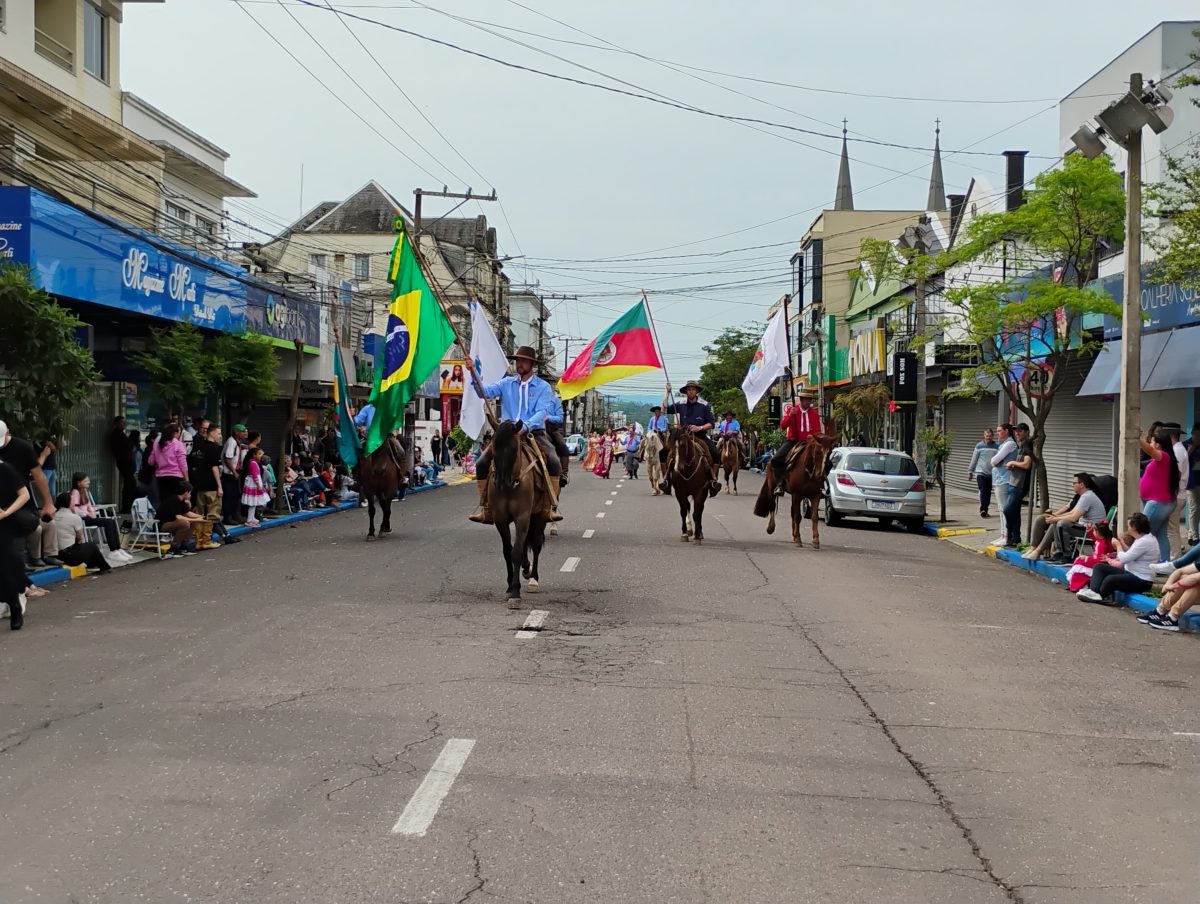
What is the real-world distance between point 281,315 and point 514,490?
19.7m

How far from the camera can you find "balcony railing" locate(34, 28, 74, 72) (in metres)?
24.5

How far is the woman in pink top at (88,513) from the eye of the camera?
1664cm

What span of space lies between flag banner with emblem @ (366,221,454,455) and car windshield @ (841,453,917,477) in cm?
1087

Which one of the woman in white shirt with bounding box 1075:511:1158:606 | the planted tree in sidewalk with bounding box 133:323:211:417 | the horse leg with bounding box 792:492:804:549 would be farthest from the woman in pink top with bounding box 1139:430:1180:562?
the planted tree in sidewalk with bounding box 133:323:211:417

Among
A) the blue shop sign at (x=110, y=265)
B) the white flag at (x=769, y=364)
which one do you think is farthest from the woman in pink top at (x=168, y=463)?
the white flag at (x=769, y=364)

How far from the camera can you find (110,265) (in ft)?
68.4

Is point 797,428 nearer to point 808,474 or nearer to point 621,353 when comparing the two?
point 808,474

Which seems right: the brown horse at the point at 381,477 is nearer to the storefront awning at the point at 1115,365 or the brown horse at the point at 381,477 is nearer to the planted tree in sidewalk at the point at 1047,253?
the planted tree in sidewalk at the point at 1047,253

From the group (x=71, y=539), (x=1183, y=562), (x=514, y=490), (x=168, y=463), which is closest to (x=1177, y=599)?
(x=1183, y=562)

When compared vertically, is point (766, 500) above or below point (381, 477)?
below

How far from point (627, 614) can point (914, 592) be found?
438cm

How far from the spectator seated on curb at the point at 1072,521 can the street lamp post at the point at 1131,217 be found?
3.69 feet

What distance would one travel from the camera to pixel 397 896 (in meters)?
4.62

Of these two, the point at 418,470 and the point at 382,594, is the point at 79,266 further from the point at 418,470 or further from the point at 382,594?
the point at 418,470
